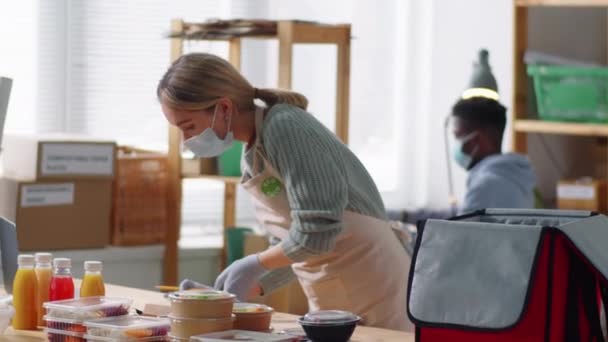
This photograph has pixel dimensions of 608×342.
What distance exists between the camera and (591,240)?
209 centimetres

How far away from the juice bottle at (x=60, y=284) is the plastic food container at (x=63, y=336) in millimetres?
214

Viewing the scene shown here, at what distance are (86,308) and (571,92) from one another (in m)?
3.01

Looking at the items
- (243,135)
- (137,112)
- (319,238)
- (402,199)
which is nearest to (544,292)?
(319,238)

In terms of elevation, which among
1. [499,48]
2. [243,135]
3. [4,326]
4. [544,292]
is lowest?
[4,326]

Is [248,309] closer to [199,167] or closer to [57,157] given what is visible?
[57,157]

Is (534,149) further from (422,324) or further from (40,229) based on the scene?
(422,324)

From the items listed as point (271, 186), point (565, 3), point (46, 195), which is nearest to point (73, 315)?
point (271, 186)

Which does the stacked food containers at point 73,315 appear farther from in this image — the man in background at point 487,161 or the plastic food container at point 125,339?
the man in background at point 487,161

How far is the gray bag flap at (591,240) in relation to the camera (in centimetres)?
203

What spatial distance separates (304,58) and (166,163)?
2.94 ft

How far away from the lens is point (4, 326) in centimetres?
254

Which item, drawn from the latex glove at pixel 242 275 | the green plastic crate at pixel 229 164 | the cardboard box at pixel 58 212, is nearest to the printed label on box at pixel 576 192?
the green plastic crate at pixel 229 164

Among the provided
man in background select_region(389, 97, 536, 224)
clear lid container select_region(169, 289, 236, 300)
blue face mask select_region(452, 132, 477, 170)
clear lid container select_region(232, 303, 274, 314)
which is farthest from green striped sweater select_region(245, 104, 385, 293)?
blue face mask select_region(452, 132, 477, 170)

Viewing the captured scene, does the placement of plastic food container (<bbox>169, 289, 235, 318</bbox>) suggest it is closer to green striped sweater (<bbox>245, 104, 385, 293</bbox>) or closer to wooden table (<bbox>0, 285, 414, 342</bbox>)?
wooden table (<bbox>0, 285, 414, 342</bbox>)
